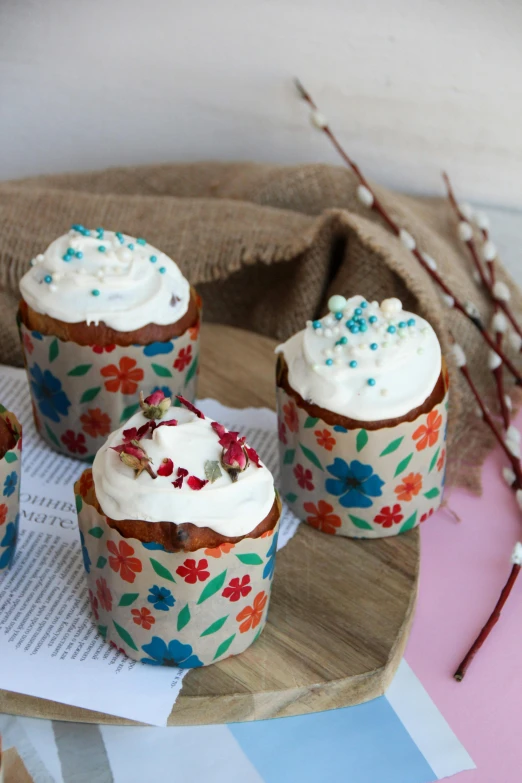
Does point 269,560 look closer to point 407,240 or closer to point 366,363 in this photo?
point 366,363

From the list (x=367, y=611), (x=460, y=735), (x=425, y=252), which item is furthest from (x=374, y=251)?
(x=460, y=735)

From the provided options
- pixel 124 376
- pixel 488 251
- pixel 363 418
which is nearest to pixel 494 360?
pixel 488 251

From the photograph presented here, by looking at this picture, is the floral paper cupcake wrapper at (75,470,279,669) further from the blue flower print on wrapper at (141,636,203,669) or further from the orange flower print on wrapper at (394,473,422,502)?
the orange flower print on wrapper at (394,473,422,502)

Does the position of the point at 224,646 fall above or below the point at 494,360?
below

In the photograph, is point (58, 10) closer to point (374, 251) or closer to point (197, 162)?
point (197, 162)

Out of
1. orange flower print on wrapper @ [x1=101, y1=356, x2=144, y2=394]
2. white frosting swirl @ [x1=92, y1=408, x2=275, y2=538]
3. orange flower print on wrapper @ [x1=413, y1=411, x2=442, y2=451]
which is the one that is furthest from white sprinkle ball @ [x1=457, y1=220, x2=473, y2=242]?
white frosting swirl @ [x1=92, y1=408, x2=275, y2=538]

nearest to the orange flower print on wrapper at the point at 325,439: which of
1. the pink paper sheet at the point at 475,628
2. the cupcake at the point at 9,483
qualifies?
the pink paper sheet at the point at 475,628
